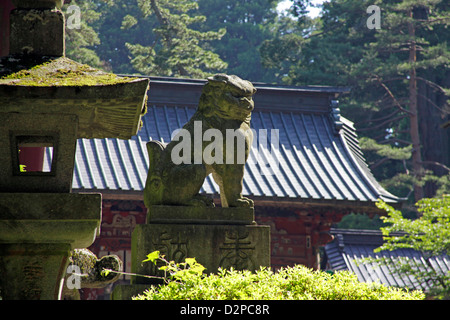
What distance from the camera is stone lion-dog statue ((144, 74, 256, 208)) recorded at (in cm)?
730

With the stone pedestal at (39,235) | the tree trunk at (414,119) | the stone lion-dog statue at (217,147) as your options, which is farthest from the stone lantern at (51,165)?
the tree trunk at (414,119)

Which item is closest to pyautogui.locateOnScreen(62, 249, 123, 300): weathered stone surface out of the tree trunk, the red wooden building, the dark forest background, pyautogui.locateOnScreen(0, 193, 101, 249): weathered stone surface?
pyautogui.locateOnScreen(0, 193, 101, 249): weathered stone surface

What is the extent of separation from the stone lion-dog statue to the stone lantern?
1.21 meters

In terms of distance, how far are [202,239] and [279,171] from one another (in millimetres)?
8516

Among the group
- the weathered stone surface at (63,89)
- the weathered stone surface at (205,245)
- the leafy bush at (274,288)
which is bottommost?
the leafy bush at (274,288)

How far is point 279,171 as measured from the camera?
15.4 metres

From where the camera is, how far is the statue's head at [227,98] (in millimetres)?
7410

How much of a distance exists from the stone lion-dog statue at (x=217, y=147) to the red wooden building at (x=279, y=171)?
6181 mm

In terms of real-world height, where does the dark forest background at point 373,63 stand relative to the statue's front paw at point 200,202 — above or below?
above

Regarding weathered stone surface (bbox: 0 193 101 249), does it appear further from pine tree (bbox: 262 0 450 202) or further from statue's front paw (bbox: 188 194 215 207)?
pine tree (bbox: 262 0 450 202)

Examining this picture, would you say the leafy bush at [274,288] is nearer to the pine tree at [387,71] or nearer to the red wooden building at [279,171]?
the red wooden building at [279,171]

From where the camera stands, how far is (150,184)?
7316mm
